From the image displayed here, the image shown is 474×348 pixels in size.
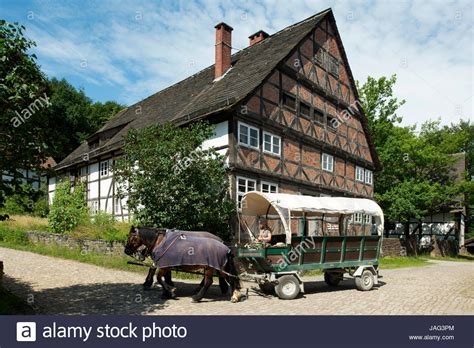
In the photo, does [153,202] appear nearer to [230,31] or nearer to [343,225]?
[343,225]

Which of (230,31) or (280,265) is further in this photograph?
(230,31)

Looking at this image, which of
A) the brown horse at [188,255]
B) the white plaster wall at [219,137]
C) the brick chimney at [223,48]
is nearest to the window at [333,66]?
the brick chimney at [223,48]

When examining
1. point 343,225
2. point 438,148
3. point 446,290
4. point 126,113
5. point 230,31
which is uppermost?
point 230,31

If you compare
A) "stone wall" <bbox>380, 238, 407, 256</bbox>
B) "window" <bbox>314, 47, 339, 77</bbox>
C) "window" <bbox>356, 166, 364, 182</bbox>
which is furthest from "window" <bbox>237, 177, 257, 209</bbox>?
"stone wall" <bbox>380, 238, 407, 256</bbox>

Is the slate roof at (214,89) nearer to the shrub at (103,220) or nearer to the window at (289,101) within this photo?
the window at (289,101)

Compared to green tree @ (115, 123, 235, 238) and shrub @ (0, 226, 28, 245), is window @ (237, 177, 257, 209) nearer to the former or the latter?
green tree @ (115, 123, 235, 238)

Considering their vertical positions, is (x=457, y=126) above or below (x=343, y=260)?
above

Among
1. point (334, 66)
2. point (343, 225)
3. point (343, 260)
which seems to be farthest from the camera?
point (334, 66)

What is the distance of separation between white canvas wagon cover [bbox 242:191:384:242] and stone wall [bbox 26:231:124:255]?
253 inches

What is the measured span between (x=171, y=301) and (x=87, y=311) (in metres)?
1.88

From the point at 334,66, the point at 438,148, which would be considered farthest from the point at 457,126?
the point at 334,66

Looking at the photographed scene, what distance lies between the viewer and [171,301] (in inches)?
380

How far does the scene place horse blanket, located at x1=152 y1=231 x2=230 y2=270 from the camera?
9.68 meters

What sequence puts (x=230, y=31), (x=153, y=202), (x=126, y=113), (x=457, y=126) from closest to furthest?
1. (x=153, y=202)
2. (x=230, y=31)
3. (x=126, y=113)
4. (x=457, y=126)
